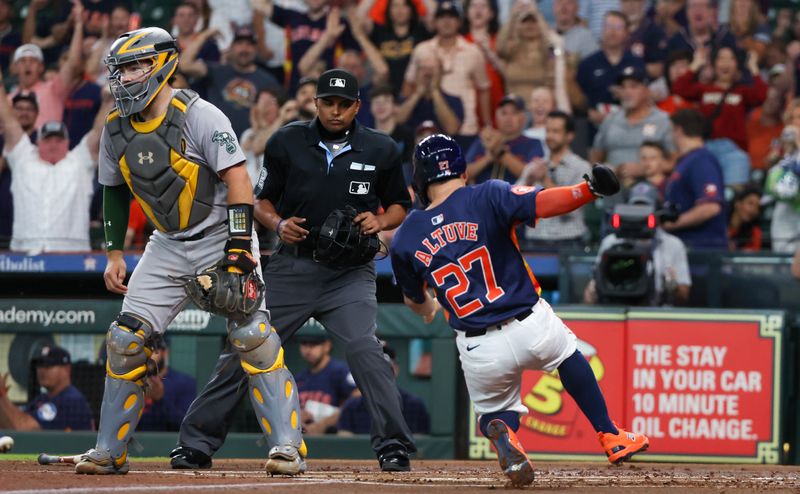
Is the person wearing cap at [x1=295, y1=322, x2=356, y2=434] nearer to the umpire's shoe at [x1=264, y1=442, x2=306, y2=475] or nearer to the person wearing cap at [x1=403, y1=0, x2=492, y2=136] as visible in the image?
the umpire's shoe at [x1=264, y1=442, x2=306, y2=475]

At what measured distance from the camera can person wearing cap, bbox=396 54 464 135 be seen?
11234 millimetres

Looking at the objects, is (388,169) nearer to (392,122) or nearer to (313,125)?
(313,125)

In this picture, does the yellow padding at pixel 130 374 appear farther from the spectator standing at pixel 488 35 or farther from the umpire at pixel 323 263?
the spectator standing at pixel 488 35

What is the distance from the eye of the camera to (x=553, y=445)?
8844 millimetres

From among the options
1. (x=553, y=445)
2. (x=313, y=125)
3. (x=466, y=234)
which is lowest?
(x=553, y=445)

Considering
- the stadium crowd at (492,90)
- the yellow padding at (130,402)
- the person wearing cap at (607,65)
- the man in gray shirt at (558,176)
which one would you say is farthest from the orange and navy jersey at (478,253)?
the person wearing cap at (607,65)

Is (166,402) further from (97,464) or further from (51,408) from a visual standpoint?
(97,464)

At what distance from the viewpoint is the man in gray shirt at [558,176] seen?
1003 cm

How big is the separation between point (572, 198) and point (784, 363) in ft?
13.1

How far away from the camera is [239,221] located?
5.65 meters

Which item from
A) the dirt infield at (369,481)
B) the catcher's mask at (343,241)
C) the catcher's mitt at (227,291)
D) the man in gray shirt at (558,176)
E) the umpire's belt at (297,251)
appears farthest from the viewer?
the man in gray shirt at (558,176)

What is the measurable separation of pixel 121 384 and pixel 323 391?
319 cm

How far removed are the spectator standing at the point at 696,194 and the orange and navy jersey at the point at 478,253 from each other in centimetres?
421

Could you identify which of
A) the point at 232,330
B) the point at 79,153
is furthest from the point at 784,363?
the point at 79,153
